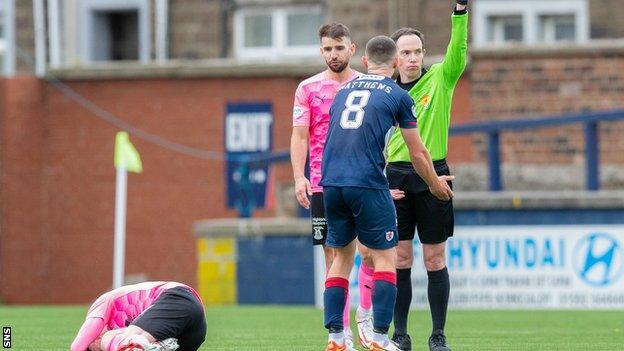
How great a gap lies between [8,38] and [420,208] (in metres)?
19.0

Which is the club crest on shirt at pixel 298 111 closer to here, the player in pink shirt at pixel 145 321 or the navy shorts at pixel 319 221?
the navy shorts at pixel 319 221

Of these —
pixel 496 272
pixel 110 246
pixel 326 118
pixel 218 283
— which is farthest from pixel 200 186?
pixel 326 118

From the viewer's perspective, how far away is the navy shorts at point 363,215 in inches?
384

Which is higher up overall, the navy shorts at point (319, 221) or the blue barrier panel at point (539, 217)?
the navy shorts at point (319, 221)

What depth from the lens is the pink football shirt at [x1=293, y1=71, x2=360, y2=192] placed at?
10.7 metres

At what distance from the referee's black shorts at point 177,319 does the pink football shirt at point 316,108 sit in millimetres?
1444

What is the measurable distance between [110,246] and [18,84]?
10.0 ft

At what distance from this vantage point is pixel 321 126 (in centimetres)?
1071

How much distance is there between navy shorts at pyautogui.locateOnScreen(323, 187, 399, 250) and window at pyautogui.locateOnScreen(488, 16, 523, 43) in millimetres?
17653

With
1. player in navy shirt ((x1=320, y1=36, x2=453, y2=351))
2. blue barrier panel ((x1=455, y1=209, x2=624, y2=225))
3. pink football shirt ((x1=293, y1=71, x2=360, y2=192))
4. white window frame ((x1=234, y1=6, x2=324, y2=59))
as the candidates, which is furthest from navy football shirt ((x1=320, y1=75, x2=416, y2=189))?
white window frame ((x1=234, y1=6, x2=324, y2=59))

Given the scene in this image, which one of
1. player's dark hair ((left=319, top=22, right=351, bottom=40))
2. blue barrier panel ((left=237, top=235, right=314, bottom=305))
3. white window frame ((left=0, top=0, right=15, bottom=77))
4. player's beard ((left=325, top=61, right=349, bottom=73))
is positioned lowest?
blue barrier panel ((left=237, top=235, right=314, bottom=305))

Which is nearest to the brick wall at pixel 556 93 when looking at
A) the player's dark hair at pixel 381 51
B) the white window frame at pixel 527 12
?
the white window frame at pixel 527 12

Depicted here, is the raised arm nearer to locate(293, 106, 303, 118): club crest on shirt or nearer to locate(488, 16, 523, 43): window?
locate(293, 106, 303, 118): club crest on shirt

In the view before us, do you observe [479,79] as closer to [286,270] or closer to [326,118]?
[286,270]
